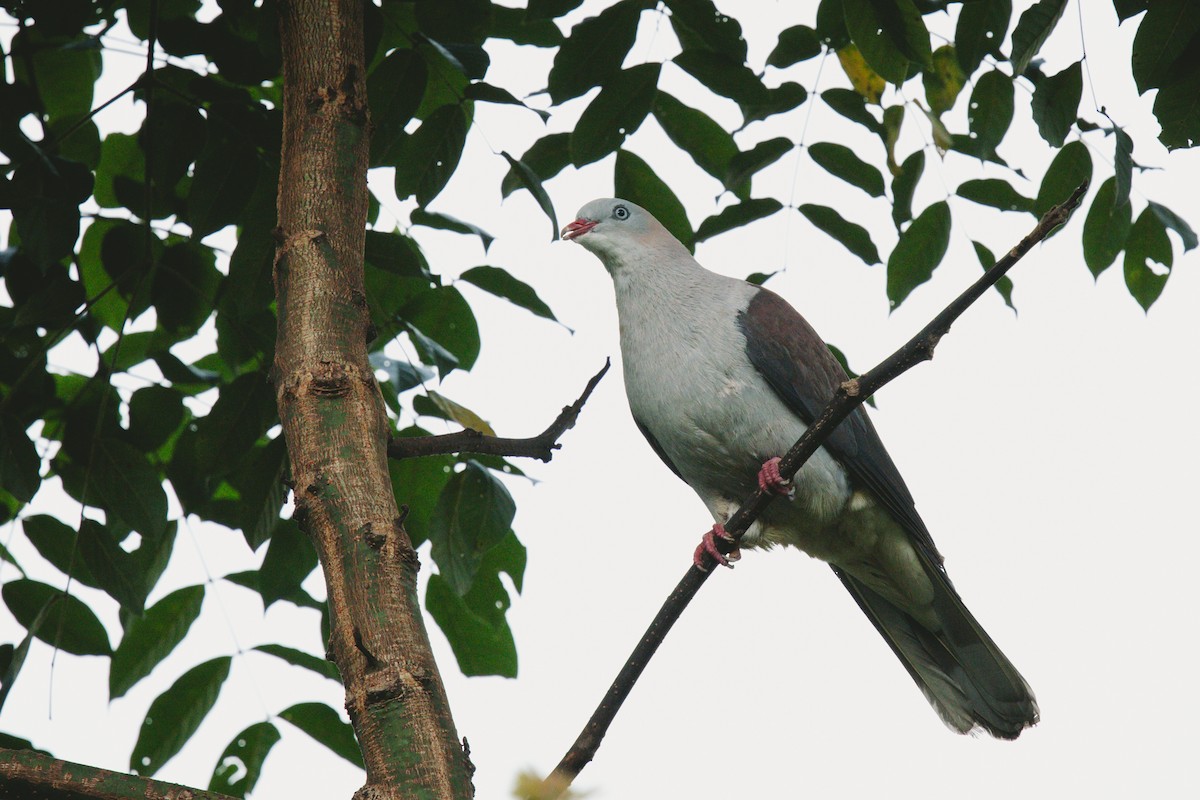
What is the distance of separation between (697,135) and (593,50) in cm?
50

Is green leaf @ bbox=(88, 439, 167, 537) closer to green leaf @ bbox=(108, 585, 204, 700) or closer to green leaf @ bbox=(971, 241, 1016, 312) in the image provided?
green leaf @ bbox=(108, 585, 204, 700)

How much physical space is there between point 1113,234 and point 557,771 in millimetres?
2232

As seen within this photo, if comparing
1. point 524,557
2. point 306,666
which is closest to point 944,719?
point 524,557

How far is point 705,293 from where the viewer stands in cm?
361

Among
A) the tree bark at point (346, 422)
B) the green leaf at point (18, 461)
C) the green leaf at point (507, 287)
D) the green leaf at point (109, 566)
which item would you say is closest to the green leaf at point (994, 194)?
the green leaf at point (507, 287)

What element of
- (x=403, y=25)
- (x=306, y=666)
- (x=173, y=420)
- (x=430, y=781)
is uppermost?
(x=403, y=25)

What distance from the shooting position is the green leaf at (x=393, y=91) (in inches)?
112

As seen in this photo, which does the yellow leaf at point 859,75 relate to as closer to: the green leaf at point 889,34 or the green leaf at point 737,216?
the green leaf at point 737,216

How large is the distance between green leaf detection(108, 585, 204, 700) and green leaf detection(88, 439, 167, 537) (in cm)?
30

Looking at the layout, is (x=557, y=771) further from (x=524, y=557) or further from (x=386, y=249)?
(x=386, y=249)

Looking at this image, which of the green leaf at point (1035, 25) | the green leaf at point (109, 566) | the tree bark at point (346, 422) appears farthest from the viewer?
the green leaf at point (109, 566)

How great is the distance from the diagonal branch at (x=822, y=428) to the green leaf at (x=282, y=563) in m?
1.26

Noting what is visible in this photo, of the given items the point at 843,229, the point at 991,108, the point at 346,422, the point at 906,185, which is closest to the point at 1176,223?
the point at 991,108

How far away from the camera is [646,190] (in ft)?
11.0
